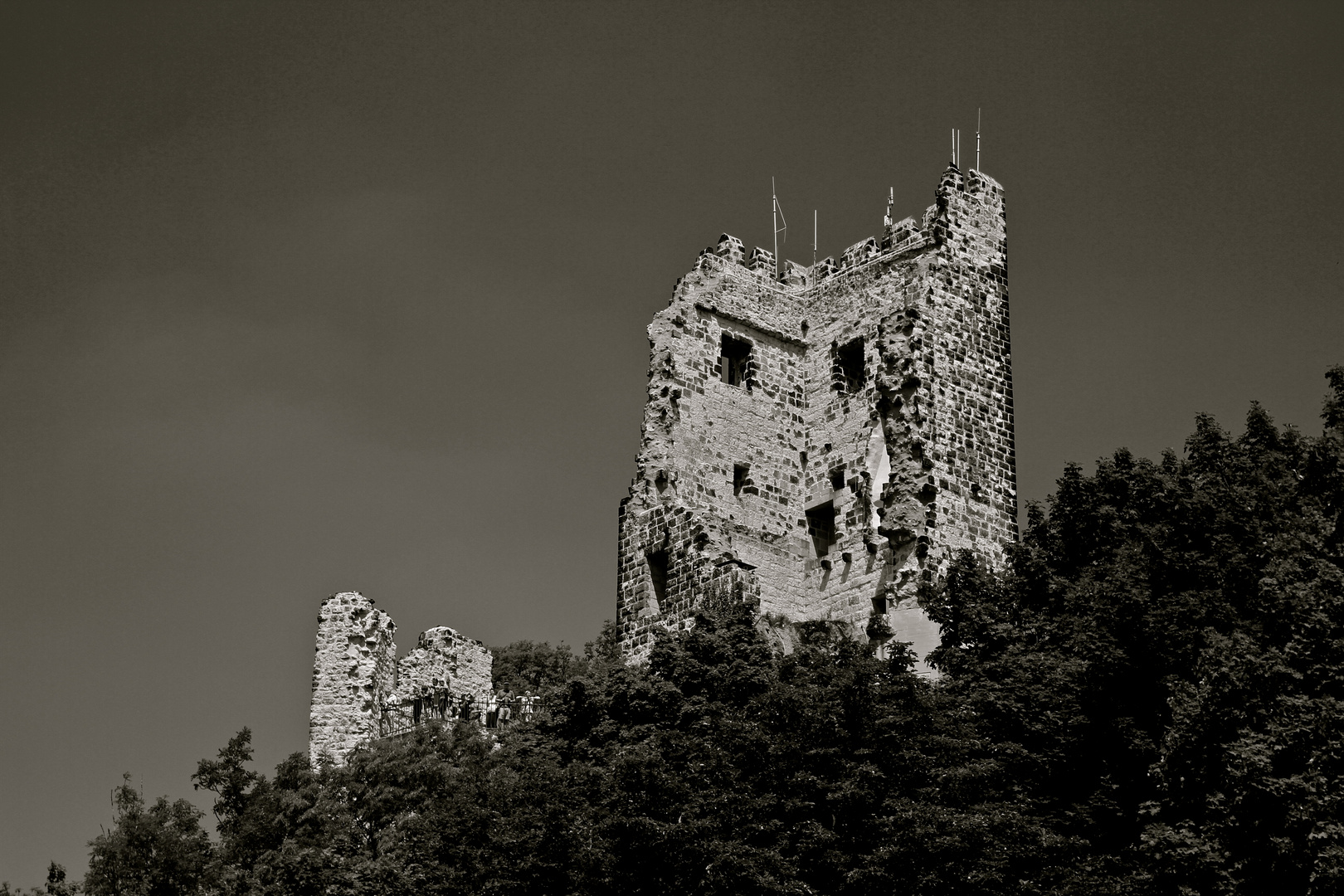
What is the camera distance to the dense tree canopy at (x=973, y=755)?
63.2ft

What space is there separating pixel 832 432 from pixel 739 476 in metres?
1.62

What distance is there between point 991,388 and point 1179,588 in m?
7.80

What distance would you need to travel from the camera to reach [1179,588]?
2267 centimetres

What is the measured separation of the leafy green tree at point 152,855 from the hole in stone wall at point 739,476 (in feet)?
30.9

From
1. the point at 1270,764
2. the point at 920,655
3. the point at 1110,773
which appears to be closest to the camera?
the point at 1270,764

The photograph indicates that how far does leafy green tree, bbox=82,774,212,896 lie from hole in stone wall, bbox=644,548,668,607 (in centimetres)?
740

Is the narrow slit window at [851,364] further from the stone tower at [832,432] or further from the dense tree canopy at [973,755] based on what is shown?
the dense tree canopy at [973,755]

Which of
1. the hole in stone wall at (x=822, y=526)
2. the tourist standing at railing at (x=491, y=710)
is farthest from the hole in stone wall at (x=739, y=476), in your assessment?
the tourist standing at railing at (x=491, y=710)

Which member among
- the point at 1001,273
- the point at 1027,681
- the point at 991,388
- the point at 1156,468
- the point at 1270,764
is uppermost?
the point at 1001,273

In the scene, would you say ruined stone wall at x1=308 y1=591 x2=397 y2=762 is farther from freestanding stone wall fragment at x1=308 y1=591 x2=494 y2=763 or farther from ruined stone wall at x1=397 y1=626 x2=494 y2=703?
ruined stone wall at x1=397 y1=626 x2=494 y2=703

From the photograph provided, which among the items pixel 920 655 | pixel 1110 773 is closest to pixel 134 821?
pixel 920 655

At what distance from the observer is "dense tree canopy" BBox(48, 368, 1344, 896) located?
19.2 m

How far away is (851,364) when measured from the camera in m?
31.9

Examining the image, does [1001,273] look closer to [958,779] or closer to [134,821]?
[958,779]
